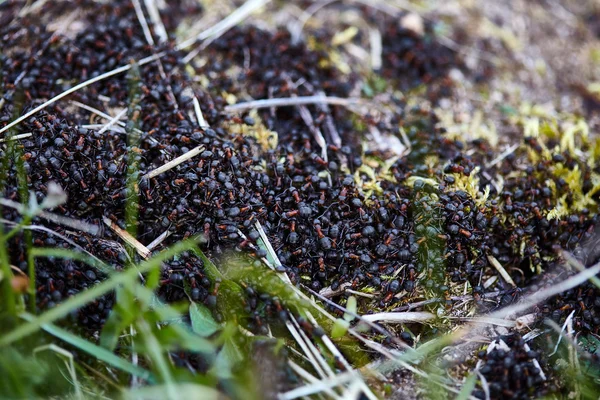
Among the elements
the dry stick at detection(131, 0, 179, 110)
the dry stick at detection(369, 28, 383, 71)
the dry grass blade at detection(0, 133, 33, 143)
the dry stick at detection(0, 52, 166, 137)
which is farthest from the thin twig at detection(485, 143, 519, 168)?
the dry grass blade at detection(0, 133, 33, 143)

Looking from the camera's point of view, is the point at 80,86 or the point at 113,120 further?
the point at 80,86

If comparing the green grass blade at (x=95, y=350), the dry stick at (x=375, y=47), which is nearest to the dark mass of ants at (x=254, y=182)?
the green grass blade at (x=95, y=350)

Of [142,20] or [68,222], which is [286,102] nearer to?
[142,20]

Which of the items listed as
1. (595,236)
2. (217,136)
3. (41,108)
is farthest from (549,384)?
(41,108)

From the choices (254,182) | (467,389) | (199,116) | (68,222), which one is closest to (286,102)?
(199,116)

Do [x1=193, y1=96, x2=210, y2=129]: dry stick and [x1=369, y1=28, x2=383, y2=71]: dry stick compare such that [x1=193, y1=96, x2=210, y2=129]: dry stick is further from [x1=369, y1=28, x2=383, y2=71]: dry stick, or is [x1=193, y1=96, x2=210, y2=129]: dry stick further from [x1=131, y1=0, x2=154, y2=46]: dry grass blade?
[x1=369, y1=28, x2=383, y2=71]: dry stick
